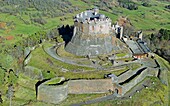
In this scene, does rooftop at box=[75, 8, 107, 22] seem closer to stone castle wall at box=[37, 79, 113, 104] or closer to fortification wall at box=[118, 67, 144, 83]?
fortification wall at box=[118, 67, 144, 83]

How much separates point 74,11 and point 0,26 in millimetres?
37087

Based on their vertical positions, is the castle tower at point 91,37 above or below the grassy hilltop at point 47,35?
above

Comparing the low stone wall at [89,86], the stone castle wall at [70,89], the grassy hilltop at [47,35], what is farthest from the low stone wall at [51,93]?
the low stone wall at [89,86]

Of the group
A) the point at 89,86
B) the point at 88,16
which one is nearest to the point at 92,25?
the point at 88,16

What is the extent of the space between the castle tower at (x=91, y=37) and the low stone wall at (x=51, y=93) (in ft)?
48.5

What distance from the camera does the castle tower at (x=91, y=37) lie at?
218 ft

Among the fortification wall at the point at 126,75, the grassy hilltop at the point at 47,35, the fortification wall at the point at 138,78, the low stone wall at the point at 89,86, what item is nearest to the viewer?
the low stone wall at the point at 89,86

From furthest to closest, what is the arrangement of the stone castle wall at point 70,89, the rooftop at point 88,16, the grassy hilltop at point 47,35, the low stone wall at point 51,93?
the rooftop at point 88,16, the grassy hilltop at point 47,35, the stone castle wall at point 70,89, the low stone wall at point 51,93

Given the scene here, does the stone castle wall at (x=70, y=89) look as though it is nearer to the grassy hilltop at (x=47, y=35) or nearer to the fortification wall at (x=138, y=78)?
the grassy hilltop at (x=47, y=35)

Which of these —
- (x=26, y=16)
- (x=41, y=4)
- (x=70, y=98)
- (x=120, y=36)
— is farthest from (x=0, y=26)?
(x=70, y=98)

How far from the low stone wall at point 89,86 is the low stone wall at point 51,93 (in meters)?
2.19

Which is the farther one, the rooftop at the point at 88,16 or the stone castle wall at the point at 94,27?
the rooftop at the point at 88,16

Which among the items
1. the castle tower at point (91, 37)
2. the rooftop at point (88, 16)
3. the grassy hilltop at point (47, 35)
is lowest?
the grassy hilltop at point (47, 35)

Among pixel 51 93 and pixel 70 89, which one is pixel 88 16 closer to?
pixel 70 89
